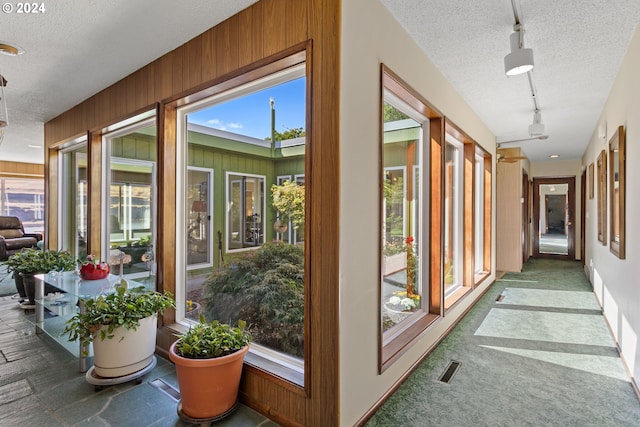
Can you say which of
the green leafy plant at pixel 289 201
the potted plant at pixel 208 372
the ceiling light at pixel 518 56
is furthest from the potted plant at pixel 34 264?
the ceiling light at pixel 518 56

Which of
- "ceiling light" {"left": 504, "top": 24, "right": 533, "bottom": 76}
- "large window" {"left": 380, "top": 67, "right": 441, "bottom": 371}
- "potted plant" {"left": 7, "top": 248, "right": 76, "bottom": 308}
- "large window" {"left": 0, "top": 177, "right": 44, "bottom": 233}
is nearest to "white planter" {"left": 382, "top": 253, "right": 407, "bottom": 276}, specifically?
"large window" {"left": 380, "top": 67, "right": 441, "bottom": 371}

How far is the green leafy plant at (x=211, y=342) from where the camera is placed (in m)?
1.93

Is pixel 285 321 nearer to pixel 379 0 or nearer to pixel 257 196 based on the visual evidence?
pixel 257 196

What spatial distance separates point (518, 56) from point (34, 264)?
5.21m

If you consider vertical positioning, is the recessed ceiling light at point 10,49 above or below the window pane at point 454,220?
above

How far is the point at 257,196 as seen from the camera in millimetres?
2658

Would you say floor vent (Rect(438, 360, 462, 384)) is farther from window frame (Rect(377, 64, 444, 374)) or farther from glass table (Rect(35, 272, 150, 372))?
glass table (Rect(35, 272, 150, 372))

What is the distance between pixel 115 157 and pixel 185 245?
1.86m

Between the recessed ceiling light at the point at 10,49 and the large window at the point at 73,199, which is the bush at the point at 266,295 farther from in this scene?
the large window at the point at 73,199

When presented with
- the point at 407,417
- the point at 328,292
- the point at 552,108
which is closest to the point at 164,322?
the point at 328,292

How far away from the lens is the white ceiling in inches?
82.0

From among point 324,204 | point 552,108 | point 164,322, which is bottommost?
point 164,322

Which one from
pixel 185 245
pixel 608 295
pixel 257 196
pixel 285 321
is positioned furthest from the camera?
pixel 608 295

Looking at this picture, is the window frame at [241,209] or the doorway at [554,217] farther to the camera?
the doorway at [554,217]
